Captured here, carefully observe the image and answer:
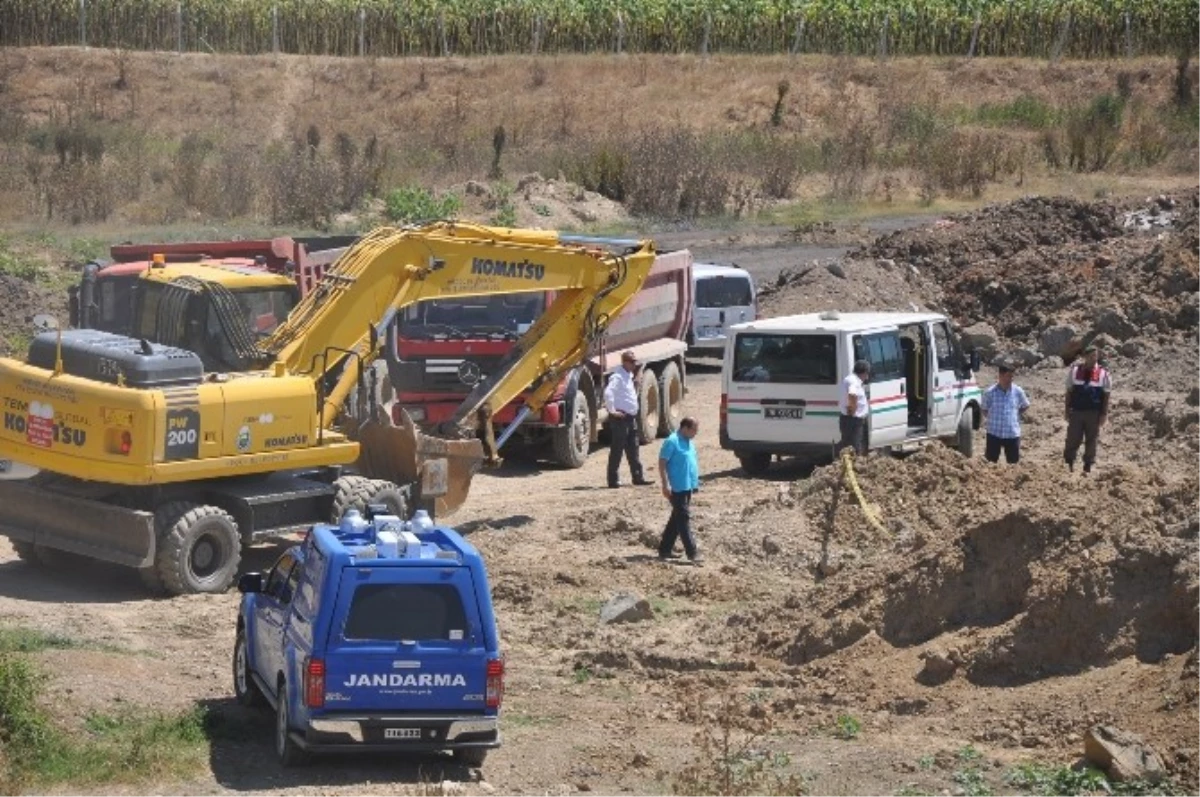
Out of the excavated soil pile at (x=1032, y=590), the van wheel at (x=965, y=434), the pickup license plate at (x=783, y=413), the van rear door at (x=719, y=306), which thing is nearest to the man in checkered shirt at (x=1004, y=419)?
the pickup license plate at (x=783, y=413)

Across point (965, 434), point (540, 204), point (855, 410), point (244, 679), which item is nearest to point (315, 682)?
point (244, 679)

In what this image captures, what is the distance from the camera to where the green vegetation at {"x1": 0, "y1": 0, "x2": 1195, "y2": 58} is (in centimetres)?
7262

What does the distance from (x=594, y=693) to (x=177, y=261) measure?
445 inches

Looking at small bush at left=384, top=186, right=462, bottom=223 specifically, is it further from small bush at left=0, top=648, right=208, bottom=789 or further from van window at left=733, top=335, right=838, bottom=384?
small bush at left=0, top=648, right=208, bottom=789

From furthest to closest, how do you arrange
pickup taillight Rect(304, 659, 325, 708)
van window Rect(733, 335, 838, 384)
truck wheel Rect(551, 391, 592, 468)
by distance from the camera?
truck wheel Rect(551, 391, 592, 468), van window Rect(733, 335, 838, 384), pickup taillight Rect(304, 659, 325, 708)

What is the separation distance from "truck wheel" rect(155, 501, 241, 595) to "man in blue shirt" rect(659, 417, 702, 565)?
4.33 m

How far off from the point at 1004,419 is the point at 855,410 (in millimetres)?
1814

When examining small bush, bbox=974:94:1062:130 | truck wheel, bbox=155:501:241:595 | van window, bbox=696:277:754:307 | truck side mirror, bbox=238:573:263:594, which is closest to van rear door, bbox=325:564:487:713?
truck side mirror, bbox=238:573:263:594

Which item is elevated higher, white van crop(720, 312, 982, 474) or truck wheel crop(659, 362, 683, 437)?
white van crop(720, 312, 982, 474)

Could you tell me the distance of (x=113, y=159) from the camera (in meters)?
56.1

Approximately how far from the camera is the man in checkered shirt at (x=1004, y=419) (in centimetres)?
2566

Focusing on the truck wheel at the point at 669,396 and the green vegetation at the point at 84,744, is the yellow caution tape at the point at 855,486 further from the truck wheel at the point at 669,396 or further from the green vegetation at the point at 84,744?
the green vegetation at the point at 84,744

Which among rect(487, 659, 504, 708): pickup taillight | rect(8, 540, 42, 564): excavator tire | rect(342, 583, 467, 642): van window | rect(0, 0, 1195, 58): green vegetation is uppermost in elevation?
rect(0, 0, 1195, 58): green vegetation

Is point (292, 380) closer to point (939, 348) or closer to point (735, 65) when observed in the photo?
point (939, 348)
